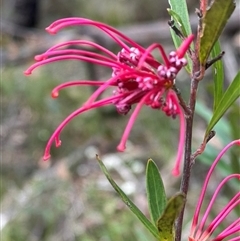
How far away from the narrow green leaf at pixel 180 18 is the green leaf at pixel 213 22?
0.04 meters

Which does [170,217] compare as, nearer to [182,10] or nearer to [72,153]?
[182,10]

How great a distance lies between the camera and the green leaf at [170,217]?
467 mm

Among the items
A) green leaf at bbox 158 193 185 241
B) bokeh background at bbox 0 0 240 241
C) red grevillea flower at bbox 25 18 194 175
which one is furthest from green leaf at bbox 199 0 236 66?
bokeh background at bbox 0 0 240 241

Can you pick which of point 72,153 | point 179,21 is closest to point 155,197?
point 179,21

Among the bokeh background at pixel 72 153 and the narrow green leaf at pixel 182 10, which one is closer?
the narrow green leaf at pixel 182 10

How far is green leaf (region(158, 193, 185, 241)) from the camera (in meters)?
0.47

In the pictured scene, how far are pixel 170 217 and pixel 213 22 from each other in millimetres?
200

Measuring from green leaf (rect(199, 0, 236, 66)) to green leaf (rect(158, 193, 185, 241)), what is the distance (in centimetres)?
15

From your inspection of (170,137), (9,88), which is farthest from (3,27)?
(170,137)

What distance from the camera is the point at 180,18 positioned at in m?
0.57

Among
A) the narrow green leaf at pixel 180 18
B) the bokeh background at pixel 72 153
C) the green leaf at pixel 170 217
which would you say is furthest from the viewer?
the bokeh background at pixel 72 153

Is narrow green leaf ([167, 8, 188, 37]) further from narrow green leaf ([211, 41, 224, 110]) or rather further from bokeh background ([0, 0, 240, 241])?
bokeh background ([0, 0, 240, 241])

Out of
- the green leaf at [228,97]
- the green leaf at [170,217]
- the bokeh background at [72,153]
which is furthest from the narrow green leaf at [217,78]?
the bokeh background at [72,153]

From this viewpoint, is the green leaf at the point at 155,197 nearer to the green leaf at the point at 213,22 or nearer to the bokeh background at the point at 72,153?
the green leaf at the point at 213,22
